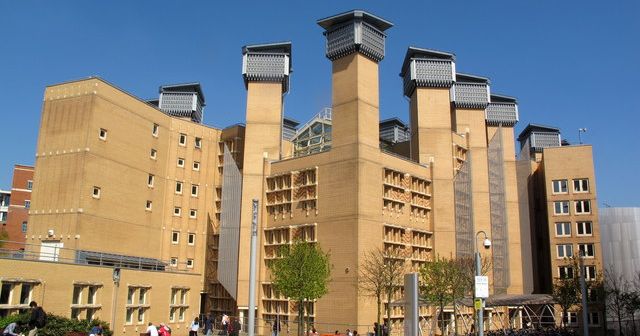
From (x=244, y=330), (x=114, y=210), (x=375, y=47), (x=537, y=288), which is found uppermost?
(x=375, y=47)

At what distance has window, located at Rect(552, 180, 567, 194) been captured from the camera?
2817 inches

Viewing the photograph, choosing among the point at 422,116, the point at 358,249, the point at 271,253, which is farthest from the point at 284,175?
the point at 422,116

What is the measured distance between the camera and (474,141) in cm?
6850

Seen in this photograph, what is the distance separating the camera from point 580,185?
70.8 metres

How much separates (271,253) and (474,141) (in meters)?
28.9

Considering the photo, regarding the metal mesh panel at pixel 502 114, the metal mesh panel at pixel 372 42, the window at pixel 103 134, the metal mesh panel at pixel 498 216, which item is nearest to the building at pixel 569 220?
the metal mesh panel at pixel 502 114

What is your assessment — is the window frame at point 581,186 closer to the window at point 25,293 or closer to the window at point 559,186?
the window at point 559,186

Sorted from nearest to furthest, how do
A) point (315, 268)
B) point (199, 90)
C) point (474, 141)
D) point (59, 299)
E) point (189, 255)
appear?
point (59, 299)
point (315, 268)
point (189, 255)
point (474, 141)
point (199, 90)

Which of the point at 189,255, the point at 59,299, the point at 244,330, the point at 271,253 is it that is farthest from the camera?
the point at 189,255

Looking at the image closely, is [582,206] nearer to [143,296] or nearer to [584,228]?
[584,228]

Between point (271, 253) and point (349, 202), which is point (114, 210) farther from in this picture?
point (349, 202)

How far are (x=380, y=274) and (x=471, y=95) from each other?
3437 centimetres

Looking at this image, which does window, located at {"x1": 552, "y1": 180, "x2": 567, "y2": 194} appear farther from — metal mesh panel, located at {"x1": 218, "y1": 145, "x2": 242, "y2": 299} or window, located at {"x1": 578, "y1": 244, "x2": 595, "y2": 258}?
metal mesh panel, located at {"x1": 218, "y1": 145, "x2": 242, "y2": 299}

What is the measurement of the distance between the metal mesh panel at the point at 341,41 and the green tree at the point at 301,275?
64.2ft
